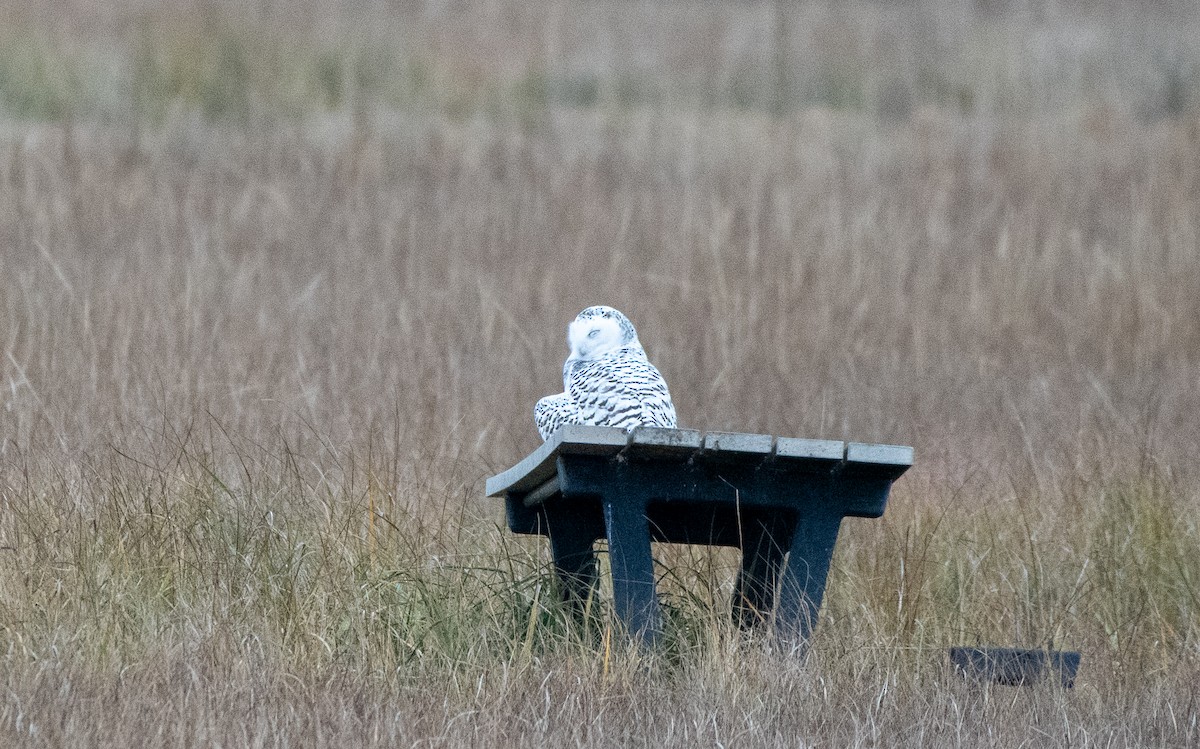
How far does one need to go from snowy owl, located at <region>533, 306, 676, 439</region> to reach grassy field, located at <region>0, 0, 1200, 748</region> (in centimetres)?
43

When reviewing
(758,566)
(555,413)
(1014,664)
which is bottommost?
A: (1014,664)

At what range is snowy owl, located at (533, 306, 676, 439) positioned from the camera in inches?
147

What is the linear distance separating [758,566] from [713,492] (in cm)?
49

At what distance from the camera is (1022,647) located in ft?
13.6

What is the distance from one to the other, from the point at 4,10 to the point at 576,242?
5.70m

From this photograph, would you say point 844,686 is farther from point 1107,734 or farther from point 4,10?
point 4,10

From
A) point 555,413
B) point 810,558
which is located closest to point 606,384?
point 555,413

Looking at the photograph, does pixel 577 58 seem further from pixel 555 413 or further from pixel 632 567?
pixel 632 567

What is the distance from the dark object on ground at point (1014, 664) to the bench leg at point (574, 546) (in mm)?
917

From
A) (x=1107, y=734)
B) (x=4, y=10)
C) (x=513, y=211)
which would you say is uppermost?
(x=4, y=10)

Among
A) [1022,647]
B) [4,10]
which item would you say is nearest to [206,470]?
[1022,647]

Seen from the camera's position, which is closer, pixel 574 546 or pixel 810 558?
pixel 810 558

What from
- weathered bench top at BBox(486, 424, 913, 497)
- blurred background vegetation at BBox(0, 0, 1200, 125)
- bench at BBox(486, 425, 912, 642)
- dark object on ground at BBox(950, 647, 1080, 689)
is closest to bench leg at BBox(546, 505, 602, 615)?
bench at BBox(486, 425, 912, 642)

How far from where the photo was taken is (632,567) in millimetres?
3590
